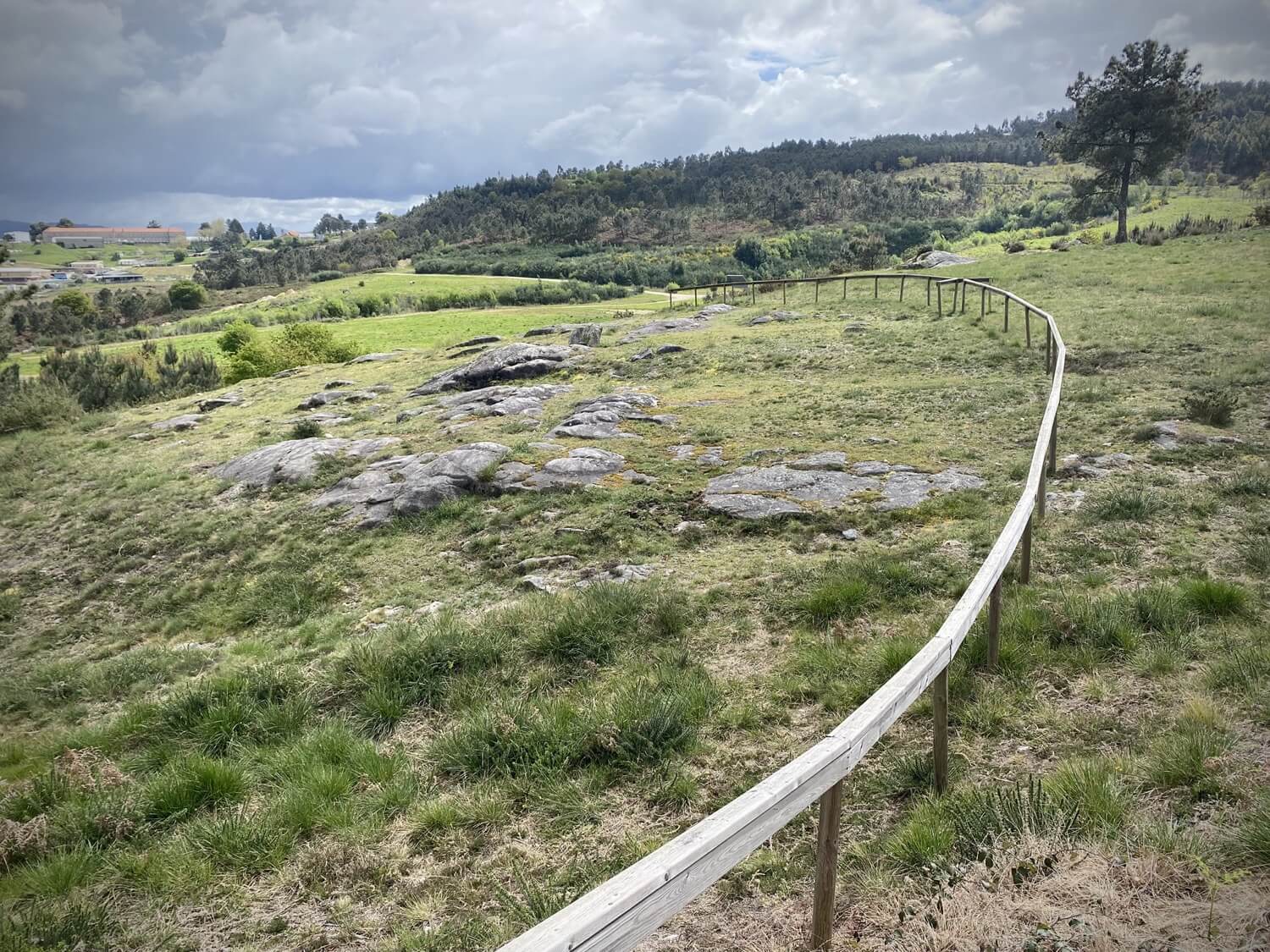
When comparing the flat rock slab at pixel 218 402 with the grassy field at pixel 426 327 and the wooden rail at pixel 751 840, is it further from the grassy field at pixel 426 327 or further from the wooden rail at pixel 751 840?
the wooden rail at pixel 751 840

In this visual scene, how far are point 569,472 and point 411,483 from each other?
306cm

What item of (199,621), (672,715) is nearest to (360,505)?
(199,621)

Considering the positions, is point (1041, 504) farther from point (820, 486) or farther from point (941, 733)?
point (941, 733)

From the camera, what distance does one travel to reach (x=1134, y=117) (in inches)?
1758

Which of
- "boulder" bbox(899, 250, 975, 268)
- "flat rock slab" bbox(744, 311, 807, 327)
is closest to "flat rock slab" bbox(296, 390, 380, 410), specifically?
"flat rock slab" bbox(744, 311, 807, 327)

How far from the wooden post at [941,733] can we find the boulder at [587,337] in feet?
83.5

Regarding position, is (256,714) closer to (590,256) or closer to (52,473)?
(52,473)

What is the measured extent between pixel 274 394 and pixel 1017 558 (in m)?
29.6

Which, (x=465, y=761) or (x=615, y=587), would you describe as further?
(x=615, y=587)

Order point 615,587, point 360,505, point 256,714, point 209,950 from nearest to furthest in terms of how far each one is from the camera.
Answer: point 209,950, point 256,714, point 615,587, point 360,505

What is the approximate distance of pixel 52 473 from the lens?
67.7 feet

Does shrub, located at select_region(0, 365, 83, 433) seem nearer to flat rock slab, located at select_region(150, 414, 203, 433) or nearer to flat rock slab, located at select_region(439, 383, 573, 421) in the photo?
flat rock slab, located at select_region(150, 414, 203, 433)

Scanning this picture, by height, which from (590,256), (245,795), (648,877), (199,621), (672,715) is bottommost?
(199,621)

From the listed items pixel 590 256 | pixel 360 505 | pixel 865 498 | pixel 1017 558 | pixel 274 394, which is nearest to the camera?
pixel 1017 558
